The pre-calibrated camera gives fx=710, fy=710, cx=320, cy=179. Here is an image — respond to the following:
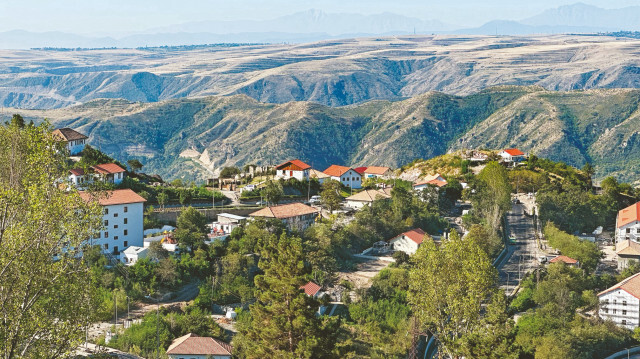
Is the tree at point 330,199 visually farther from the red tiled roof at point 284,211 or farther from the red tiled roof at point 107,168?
the red tiled roof at point 107,168

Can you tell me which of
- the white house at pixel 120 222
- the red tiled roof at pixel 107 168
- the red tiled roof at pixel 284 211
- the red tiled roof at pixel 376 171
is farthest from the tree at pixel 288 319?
the red tiled roof at pixel 376 171

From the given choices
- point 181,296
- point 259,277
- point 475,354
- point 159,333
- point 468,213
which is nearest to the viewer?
point 475,354

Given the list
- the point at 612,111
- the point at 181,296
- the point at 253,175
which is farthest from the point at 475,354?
the point at 612,111

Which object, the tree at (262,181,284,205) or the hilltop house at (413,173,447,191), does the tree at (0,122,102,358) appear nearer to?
the tree at (262,181,284,205)

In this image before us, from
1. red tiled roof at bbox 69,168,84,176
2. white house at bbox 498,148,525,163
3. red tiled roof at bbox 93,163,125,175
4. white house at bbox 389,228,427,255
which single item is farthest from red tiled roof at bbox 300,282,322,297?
white house at bbox 498,148,525,163

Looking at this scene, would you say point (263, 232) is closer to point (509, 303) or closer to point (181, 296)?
point (181, 296)

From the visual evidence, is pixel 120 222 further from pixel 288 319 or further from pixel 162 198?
pixel 288 319

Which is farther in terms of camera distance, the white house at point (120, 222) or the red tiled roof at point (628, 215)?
the red tiled roof at point (628, 215)
